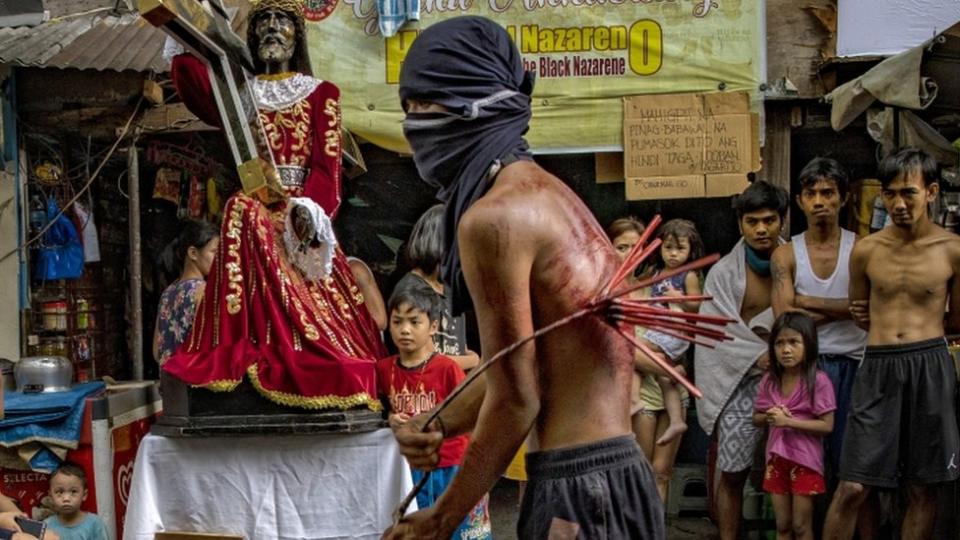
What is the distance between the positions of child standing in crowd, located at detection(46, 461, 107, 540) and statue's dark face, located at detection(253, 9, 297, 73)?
84.7 inches

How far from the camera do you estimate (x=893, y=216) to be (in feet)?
17.5

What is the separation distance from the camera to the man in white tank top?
18.8 ft

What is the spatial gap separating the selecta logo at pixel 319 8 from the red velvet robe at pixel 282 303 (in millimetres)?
2285

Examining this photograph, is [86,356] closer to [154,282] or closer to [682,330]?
[154,282]

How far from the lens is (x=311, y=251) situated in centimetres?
475

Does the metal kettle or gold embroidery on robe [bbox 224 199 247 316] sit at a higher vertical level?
gold embroidery on robe [bbox 224 199 247 316]

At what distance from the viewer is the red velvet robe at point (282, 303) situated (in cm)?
457

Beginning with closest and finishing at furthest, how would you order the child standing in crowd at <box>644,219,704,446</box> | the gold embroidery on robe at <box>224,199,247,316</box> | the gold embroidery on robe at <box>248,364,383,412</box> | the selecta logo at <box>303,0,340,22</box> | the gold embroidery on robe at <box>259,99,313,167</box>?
1. the gold embroidery on robe at <box>248,364,383,412</box>
2. the gold embroidery on robe at <box>224,199,247,316</box>
3. the gold embroidery on robe at <box>259,99,313,167</box>
4. the child standing in crowd at <box>644,219,704,446</box>
5. the selecta logo at <box>303,0,340,22</box>

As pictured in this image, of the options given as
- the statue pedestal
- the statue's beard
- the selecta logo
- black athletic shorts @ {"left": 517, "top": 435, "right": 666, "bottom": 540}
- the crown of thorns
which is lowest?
the statue pedestal

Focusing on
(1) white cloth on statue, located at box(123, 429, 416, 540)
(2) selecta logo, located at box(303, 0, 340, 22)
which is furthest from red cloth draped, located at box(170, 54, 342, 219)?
(2) selecta logo, located at box(303, 0, 340, 22)

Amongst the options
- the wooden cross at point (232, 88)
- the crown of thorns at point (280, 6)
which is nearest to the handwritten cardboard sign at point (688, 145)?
the crown of thorns at point (280, 6)

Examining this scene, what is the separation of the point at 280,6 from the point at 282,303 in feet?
4.59

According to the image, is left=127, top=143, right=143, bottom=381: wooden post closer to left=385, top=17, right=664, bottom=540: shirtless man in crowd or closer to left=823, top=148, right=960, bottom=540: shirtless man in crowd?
left=823, top=148, right=960, bottom=540: shirtless man in crowd

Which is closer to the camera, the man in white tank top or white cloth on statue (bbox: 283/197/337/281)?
white cloth on statue (bbox: 283/197/337/281)
